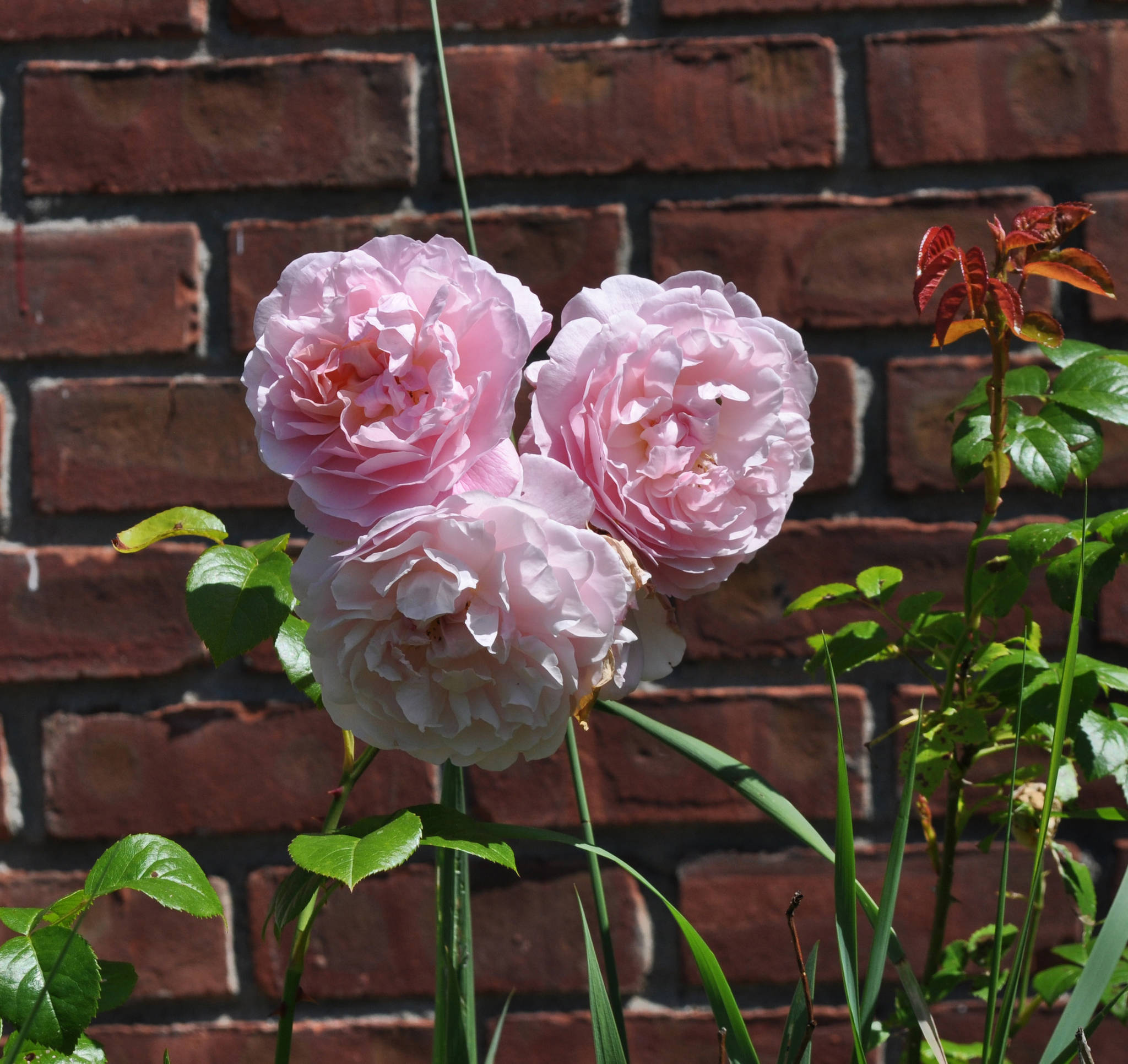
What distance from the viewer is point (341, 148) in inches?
24.5

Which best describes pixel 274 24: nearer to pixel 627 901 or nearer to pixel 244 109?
pixel 244 109

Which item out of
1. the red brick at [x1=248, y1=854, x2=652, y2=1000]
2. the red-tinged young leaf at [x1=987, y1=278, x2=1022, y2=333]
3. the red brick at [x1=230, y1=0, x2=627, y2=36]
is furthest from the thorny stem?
the red brick at [x1=230, y1=0, x2=627, y2=36]

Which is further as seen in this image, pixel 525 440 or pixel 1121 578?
pixel 1121 578

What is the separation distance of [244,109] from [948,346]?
0.50 metres

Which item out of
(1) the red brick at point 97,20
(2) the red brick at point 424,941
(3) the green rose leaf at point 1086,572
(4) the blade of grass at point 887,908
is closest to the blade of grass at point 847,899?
(4) the blade of grass at point 887,908

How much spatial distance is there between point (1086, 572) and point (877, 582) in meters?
0.10

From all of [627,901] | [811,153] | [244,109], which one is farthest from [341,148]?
[627,901]

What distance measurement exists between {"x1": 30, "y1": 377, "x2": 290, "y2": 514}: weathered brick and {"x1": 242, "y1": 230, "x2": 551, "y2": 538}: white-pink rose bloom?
0.36 meters

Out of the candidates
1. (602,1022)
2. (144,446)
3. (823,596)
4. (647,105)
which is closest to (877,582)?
(823,596)

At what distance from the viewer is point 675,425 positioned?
0.28 meters

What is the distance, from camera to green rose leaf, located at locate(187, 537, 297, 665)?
32 cm

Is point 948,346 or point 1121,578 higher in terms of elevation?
point 948,346

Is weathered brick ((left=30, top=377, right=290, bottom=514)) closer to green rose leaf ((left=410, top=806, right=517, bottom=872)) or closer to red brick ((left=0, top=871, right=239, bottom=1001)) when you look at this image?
red brick ((left=0, top=871, right=239, bottom=1001))

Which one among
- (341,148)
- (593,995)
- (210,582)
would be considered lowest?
(593,995)
